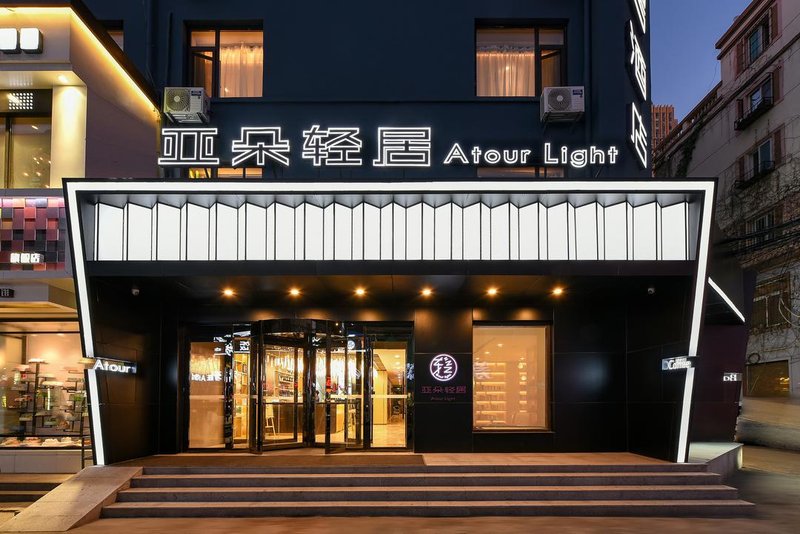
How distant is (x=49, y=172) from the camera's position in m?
14.0

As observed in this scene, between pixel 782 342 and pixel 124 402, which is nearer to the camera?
pixel 124 402

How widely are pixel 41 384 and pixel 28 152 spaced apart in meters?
4.49

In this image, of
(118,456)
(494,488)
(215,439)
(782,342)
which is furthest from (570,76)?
(782,342)

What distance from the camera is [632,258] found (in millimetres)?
13078

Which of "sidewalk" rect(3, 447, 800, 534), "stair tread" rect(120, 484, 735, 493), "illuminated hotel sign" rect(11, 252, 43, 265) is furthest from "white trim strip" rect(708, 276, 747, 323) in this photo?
"illuminated hotel sign" rect(11, 252, 43, 265)

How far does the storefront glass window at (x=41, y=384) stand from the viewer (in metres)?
14.9

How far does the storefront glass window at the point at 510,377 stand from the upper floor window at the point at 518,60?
5.07 meters

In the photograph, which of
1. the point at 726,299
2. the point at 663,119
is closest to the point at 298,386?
the point at 726,299

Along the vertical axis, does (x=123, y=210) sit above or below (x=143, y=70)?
below

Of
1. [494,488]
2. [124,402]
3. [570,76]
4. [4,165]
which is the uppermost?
[570,76]

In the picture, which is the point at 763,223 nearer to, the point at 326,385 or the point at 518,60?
the point at 518,60

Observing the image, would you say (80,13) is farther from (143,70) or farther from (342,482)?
(342,482)

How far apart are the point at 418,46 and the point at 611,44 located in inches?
157

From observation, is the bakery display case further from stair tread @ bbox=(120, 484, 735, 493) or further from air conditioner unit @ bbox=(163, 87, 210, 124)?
air conditioner unit @ bbox=(163, 87, 210, 124)
